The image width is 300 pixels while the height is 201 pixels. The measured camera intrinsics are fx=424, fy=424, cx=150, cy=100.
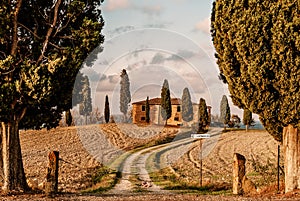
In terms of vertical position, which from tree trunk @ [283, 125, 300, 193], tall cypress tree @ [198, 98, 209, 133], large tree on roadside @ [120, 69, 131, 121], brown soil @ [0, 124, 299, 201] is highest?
large tree on roadside @ [120, 69, 131, 121]

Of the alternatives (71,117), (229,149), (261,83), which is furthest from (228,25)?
(71,117)

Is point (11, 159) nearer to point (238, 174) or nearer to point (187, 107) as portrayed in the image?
point (238, 174)

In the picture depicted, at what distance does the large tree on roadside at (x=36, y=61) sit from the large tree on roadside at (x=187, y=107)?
135 feet

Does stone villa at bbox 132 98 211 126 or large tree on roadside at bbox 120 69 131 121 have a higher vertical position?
large tree on roadside at bbox 120 69 131 121

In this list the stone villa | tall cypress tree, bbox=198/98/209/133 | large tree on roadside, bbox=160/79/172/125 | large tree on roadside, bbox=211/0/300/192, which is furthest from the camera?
the stone villa

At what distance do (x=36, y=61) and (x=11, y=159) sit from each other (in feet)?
13.0

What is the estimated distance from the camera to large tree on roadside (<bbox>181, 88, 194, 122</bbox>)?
5922cm

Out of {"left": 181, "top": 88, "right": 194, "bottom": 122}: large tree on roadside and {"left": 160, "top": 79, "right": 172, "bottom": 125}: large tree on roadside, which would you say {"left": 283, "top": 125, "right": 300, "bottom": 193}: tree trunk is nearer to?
{"left": 181, "top": 88, "right": 194, "bottom": 122}: large tree on roadside

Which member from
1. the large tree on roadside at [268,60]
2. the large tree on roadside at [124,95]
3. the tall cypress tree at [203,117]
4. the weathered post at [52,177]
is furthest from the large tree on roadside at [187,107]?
the weathered post at [52,177]

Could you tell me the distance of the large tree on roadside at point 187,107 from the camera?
59.2m

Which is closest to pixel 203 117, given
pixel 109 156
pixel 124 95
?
pixel 124 95

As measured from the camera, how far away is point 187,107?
62344mm

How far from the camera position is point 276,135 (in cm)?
1700

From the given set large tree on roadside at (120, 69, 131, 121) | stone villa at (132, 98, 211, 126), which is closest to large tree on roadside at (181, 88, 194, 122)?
stone villa at (132, 98, 211, 126)
